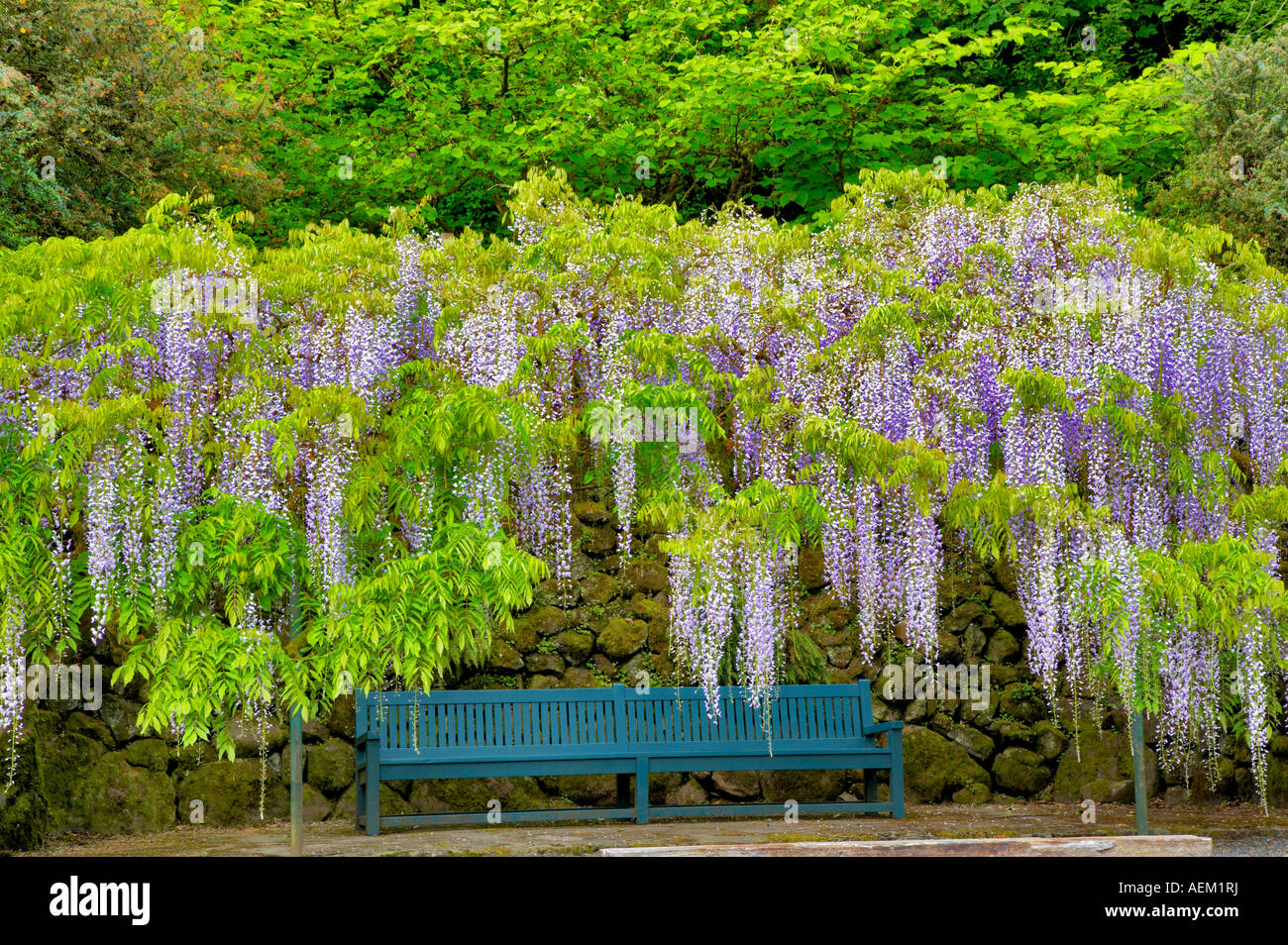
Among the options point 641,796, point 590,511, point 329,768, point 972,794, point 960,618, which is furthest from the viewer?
point 960,618

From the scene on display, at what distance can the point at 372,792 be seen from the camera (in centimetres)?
849

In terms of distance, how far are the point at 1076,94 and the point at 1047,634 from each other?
978 centimetres

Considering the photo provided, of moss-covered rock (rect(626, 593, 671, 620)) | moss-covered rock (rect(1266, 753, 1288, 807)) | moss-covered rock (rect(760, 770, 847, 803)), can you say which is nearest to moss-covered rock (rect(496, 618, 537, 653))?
moss-covered rock (rect(626, 593, 671, 620))

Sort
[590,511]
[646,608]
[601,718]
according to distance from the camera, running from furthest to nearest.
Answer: [590,511] < [646,608] < [601,718]

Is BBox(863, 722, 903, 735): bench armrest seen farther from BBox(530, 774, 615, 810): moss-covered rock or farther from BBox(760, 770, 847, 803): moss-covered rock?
BBox(530, 774, 615, 810): moss-covered rock

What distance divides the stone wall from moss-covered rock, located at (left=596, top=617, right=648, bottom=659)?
0.01 meters

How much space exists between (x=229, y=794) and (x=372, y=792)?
179 cm

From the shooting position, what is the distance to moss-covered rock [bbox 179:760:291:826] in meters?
9.58

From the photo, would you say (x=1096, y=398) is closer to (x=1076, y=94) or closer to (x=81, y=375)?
(x=81, y=375)

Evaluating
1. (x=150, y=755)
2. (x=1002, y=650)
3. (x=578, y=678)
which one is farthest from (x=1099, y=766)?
(x=150, y=755)

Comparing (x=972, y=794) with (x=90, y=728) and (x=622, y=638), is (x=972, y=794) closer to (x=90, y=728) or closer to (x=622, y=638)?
(x=622, y=638)

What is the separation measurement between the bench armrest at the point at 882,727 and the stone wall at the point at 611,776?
2.63 ft

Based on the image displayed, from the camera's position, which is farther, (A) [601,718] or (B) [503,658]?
(B) [503,658]

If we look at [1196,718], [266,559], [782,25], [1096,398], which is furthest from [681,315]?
[782,25]
